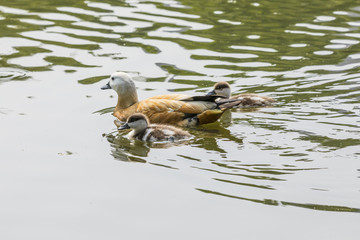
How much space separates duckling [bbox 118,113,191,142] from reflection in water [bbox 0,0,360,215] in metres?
0.12

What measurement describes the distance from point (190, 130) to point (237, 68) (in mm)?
2612

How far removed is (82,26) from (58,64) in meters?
2.13

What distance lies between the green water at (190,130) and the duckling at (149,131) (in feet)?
0.47

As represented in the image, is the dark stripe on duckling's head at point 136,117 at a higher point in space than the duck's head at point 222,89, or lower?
higher

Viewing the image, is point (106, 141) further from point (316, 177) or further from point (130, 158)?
point (316, 177)

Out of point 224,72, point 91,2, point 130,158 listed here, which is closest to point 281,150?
point 130,158

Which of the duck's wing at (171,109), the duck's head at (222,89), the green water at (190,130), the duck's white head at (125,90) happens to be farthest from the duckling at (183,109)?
the duck's head at (222,89)

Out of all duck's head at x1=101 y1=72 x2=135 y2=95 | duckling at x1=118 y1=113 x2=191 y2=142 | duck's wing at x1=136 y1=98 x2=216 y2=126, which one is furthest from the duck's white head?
duckling at x1=118 y1=113 x2=191 y2=142

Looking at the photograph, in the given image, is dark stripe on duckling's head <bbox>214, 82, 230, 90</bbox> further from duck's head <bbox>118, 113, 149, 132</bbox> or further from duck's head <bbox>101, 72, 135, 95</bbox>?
duck's head <bbox>118, 113, 149, 132</bbox>

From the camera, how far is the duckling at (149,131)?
8.45 meters

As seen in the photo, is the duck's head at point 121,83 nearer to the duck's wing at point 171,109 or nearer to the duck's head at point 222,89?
the duck's wing at point 171,109

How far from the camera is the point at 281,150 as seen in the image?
783 cm

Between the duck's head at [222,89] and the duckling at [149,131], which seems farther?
the duck's head at [222,89]

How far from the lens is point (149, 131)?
8.57 m
